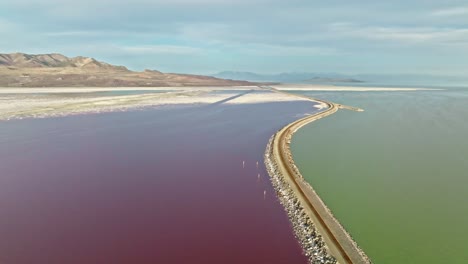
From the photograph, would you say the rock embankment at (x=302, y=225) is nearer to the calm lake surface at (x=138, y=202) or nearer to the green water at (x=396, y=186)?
the calm lake surface at (x=138, y=202)

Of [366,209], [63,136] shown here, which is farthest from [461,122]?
[63,136]

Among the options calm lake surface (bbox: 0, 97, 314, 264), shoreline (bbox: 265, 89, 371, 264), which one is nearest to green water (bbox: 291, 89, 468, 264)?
shoreline (bbox: 265, 89, 371, 264)

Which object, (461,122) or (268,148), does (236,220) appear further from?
(461,122)

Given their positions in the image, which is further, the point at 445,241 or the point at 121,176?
the point at 121,176

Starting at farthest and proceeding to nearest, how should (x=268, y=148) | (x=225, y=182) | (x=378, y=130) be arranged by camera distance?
1. (x=378, y=130)
2. (x=268, y=148)
3. (x=225, y=182)

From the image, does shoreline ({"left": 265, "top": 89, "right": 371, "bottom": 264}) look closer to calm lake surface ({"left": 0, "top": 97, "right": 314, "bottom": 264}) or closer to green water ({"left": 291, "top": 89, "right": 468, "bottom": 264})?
green water ({"left": 291, "top": 89, "right": 468, "bottom": 264})

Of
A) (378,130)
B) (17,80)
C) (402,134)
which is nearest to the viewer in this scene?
(402,134)
